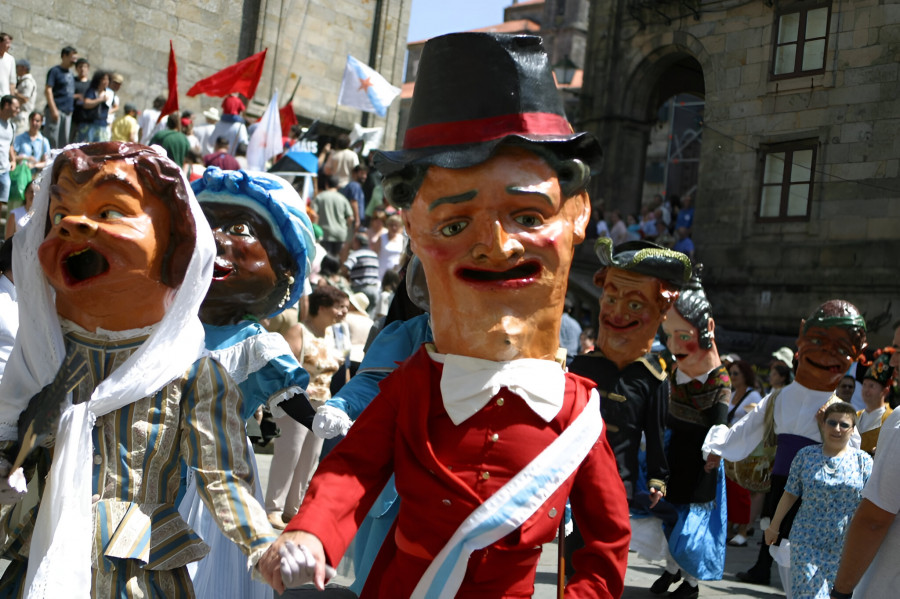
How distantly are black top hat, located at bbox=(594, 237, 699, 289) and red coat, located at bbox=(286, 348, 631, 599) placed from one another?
243 centimetres

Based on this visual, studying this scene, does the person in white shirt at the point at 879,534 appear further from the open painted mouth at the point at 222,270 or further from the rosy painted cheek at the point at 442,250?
the open painted mouth at the point at 222,270

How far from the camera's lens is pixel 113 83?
1277 centimetres

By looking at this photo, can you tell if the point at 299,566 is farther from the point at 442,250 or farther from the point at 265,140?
the point at 265,140

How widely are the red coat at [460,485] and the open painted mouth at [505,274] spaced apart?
0.96 feet

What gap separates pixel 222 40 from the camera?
18.6 metres

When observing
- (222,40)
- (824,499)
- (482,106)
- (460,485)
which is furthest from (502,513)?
(222,40)

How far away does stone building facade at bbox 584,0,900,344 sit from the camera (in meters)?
16.4

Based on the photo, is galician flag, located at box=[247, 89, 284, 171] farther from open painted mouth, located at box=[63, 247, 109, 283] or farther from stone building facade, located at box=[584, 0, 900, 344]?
open painted mouth, located at box=[63, 247, 109, 283]

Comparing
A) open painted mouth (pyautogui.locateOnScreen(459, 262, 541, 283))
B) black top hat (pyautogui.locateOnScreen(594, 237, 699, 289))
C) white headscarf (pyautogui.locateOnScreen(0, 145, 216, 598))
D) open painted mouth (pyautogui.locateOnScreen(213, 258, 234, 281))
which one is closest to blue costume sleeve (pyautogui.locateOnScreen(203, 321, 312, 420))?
open painted mouth (pyautogui.locateOnScreen(213, 258, 234, 281))

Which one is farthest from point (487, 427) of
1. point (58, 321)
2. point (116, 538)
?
point (58, 321)

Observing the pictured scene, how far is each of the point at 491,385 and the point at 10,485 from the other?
4.58ft

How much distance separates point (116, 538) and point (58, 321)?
0.69 m

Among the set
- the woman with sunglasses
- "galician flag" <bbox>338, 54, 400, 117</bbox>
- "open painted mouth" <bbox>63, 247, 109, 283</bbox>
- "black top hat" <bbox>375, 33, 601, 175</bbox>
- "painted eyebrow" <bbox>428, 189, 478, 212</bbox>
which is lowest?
the woman with sunglasses

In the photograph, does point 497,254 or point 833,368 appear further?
point 833,368
